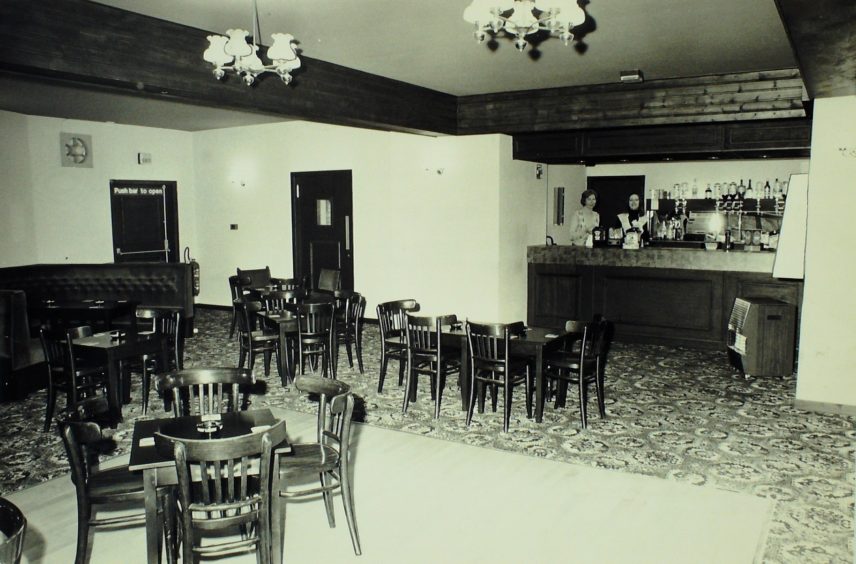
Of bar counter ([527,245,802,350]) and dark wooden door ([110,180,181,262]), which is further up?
dark wooden door ([110,180,181,262])

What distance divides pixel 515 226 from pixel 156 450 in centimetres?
654

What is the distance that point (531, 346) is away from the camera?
5.15 m

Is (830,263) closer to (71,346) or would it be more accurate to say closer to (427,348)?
(427,348)

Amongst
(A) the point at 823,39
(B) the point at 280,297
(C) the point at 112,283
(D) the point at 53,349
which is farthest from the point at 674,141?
(C) the point at 112,283

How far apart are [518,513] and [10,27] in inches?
160

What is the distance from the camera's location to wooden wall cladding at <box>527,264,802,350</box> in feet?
25.1

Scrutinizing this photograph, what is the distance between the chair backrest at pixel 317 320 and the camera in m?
6.40

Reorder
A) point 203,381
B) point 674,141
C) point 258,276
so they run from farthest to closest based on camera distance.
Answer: point 258,276
point 674,141
point 203,381

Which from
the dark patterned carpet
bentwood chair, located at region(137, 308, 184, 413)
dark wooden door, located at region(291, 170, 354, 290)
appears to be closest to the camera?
the dark patterned carpet

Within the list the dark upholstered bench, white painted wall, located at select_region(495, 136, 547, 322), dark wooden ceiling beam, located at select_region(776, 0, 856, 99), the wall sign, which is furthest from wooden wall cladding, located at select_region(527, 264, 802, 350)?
the wall sign

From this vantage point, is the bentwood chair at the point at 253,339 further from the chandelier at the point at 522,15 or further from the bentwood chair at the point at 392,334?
the chandelier at the point at 522,15

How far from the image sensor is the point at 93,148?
10320 millimetres

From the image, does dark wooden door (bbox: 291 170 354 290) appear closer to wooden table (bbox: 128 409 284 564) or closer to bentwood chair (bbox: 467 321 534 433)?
bentwood chair (bbox: 467 321 534 433)

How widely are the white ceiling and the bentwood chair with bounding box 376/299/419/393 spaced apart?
228cm
